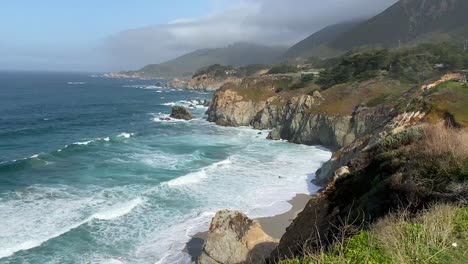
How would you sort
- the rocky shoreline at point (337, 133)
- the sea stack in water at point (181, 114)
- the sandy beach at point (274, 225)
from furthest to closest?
1. the sea stack in water at point (181, 114)
2. the sandy beach at point (274, 225)
3. the rocky shoreline at point (337, 133)

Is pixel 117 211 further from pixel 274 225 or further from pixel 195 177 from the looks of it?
pixel 274 225

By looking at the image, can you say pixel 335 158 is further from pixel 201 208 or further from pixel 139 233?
pixel 139 233

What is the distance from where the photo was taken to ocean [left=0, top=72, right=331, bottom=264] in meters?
26.8

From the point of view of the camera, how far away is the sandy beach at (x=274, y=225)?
26.5 metres

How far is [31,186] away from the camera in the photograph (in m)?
38.0

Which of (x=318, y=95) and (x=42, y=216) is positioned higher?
(x=318, y=95)

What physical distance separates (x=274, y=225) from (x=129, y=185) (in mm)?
13939

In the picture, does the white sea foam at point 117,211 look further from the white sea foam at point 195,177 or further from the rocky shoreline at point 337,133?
the rocky shoreline at point 337,133

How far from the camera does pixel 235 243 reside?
2300cm

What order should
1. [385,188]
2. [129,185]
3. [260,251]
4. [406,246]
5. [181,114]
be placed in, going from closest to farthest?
[406,246], [385,188], [260,251], [129,185], [181,114]

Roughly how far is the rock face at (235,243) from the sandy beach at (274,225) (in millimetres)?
2511

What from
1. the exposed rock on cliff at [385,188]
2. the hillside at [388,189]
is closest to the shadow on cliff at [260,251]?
the hillside at [388,189]

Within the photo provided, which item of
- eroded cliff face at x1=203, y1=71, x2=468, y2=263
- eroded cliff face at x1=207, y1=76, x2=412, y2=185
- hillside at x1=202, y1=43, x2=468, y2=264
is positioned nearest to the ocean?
eroded cliff face at x1=207, y1=76, x2=412, y2=185

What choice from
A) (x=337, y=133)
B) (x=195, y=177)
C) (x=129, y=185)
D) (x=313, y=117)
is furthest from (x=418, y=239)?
(x=313, y=117)
